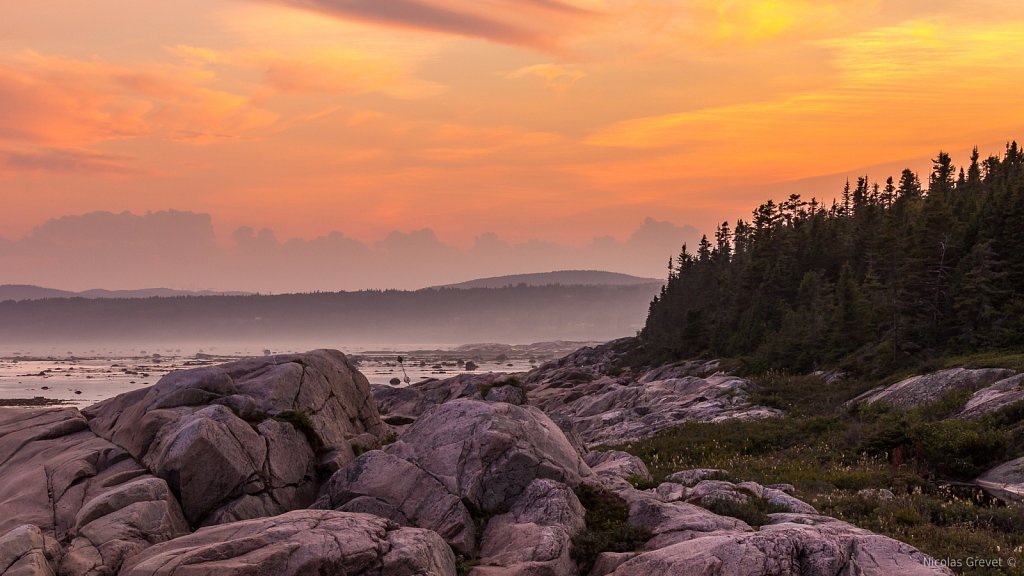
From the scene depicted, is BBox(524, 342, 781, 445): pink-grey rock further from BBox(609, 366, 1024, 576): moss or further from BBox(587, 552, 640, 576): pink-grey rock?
BBox(587, 552, 640, 576): pink-grey rock

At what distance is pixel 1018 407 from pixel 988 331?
21.3 meters

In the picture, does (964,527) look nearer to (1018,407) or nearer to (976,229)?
(1018,407)

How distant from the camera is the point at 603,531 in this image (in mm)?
16562

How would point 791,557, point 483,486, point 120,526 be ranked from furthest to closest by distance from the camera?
point 483,486
point 120,526
point 791,557

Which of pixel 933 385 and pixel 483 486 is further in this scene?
pixel 933 385

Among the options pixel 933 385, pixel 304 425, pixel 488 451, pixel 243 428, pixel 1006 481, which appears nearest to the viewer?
pixel 488 451

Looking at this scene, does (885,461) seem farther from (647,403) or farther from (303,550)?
(647,403)

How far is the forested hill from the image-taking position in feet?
149

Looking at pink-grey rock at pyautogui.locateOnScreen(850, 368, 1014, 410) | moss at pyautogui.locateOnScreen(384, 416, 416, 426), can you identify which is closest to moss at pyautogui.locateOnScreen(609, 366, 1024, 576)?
pink-grey rock at pyautogui.locateOnScreen(850, 368, 1014, 410)

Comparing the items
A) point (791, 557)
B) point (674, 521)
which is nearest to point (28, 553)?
point (674, 521)

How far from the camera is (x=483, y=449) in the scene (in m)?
18.9

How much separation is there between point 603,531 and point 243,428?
35.2ft

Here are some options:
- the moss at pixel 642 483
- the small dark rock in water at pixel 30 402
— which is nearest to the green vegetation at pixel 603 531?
the moss at pixel 642 483

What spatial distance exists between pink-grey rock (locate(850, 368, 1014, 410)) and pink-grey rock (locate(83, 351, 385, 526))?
25.2 meters
